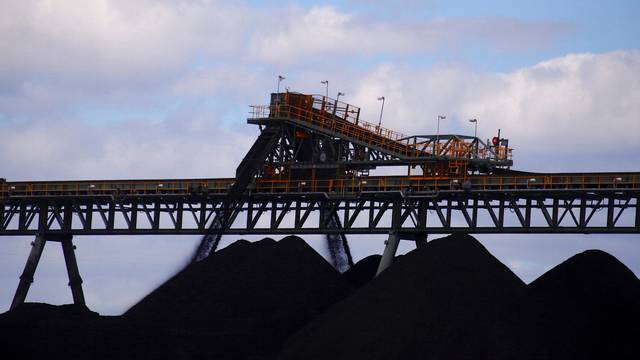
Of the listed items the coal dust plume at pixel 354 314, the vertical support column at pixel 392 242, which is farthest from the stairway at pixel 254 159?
the vertical support column at pixel 392 242

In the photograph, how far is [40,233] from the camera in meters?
83.8

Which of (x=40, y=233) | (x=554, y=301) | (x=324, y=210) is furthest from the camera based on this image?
(x=40, y=233)

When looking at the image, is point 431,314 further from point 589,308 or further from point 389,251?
point 389,251

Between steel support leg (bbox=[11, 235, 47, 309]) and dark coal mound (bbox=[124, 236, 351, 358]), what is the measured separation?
1150cm

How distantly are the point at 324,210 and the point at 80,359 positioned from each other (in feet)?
51.7

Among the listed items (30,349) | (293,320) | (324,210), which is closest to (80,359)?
(30,349)

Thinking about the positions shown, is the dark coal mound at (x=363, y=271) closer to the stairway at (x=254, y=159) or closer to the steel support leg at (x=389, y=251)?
the steel support leg at (x=389, y=251)

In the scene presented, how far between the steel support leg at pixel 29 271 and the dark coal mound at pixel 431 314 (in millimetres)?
24143

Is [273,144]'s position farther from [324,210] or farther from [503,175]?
[503,175]

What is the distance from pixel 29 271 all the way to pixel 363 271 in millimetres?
18505

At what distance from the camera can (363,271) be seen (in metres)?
79.7

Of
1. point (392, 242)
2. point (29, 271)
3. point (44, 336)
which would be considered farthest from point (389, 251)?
point (29, 271)

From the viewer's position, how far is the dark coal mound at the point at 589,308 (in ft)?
198

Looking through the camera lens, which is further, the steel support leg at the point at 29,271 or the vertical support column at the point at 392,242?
the steel support leg at the point at 29,271
